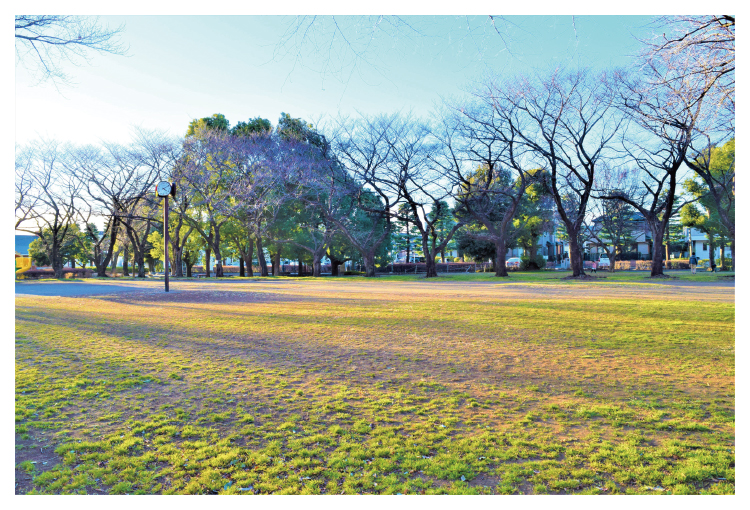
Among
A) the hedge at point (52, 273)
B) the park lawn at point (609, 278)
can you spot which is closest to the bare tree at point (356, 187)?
the park lawn at point (609, 278)

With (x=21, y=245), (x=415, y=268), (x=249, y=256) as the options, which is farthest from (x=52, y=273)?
(x=415, y=268)

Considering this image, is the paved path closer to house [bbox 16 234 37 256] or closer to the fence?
house [bbox 16 234 37 256]

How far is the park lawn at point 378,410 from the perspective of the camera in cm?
256

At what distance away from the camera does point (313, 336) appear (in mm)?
6918

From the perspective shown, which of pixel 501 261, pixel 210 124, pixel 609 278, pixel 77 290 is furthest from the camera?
pixel 210 124

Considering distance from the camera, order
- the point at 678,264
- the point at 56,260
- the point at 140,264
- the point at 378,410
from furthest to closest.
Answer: the point at 678,264 < the point at 140,264 < the point at 56,260 < the point at 378,410

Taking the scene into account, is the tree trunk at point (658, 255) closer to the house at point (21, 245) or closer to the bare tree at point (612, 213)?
the bare tree at point (612, 213)

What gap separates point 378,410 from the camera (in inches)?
143

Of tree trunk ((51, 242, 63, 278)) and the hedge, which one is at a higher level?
tree trunk ((51, 242, 63, 278))

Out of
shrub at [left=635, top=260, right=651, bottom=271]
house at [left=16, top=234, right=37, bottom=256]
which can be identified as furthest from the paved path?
shrub at [left=635, top=260, right=651, bottom=271]

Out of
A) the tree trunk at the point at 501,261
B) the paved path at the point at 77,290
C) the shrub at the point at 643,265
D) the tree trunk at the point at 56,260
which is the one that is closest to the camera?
the paved path at the point at 77,290

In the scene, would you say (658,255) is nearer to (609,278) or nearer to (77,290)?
(609,278)

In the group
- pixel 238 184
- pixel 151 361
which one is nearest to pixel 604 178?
pixel 238 184

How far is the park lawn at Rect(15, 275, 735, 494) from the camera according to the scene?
256cm
